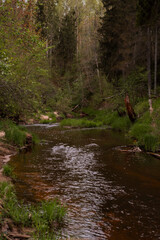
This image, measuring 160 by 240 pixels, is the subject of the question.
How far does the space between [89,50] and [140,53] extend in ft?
61.4

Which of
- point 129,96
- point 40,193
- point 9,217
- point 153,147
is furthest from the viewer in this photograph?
point 129,96

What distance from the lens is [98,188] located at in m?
6.99

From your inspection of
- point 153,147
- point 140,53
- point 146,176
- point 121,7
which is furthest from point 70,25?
point 146,176

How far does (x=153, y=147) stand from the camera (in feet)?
37.7

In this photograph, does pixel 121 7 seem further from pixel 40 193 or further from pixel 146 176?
pixel 40 193

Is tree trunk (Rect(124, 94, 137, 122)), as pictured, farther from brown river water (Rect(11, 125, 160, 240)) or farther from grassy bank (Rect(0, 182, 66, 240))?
grassy bank (Rect(0, 182, 66, 240))

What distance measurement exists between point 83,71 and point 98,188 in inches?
1436

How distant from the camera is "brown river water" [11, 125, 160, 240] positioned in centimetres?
476

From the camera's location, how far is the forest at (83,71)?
8.30 metres

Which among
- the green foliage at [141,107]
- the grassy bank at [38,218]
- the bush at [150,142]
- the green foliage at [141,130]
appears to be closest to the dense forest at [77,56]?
the green foliage at [141,107]

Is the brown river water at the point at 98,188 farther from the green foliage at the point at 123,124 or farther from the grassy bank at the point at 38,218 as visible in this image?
the green foliage at the point at 123,124

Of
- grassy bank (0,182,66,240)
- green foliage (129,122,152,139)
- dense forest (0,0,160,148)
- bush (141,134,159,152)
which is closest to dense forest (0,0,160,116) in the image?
dense forest (0,0,160,148)

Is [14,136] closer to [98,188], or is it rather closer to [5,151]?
[5,151]

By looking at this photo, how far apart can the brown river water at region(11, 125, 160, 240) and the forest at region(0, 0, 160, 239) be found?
0.76 m
